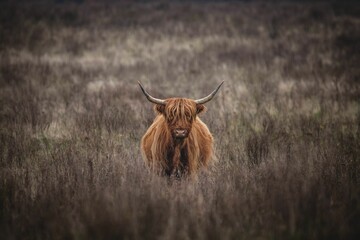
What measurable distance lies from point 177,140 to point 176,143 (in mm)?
37

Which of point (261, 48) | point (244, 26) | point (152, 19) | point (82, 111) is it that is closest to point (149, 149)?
point (82, 111)

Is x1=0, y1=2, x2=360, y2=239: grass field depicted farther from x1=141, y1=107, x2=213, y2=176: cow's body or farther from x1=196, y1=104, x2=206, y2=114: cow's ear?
x1=196, y1=104, x2=206, y2=114: cow's ear

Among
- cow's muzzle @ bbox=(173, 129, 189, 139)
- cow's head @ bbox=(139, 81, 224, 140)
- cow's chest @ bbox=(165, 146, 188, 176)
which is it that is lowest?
cow's chest @ bbox=(165, 146, 188, 176)

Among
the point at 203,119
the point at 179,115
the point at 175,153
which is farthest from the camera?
the point at 203,119

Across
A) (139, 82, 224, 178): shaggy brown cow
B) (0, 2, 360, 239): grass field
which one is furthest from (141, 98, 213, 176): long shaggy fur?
(0, 2, 360, 239): grass field

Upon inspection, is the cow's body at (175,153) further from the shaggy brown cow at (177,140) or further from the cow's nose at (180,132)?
the cow's nose at (180,132)

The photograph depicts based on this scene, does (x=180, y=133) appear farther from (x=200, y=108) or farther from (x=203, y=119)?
(x=203, y=119)

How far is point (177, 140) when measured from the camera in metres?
4.04

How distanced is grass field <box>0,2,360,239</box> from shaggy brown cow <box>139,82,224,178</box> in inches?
10.2

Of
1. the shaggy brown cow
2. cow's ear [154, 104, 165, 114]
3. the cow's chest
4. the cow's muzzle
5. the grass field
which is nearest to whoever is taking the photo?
the grass field

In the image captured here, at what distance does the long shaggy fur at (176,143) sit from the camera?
3.98 m

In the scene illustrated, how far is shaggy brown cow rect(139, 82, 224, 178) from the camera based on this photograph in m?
3.95

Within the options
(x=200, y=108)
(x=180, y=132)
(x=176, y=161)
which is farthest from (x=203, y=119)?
(x=180, y=132)

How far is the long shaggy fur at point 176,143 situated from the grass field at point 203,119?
256mm
